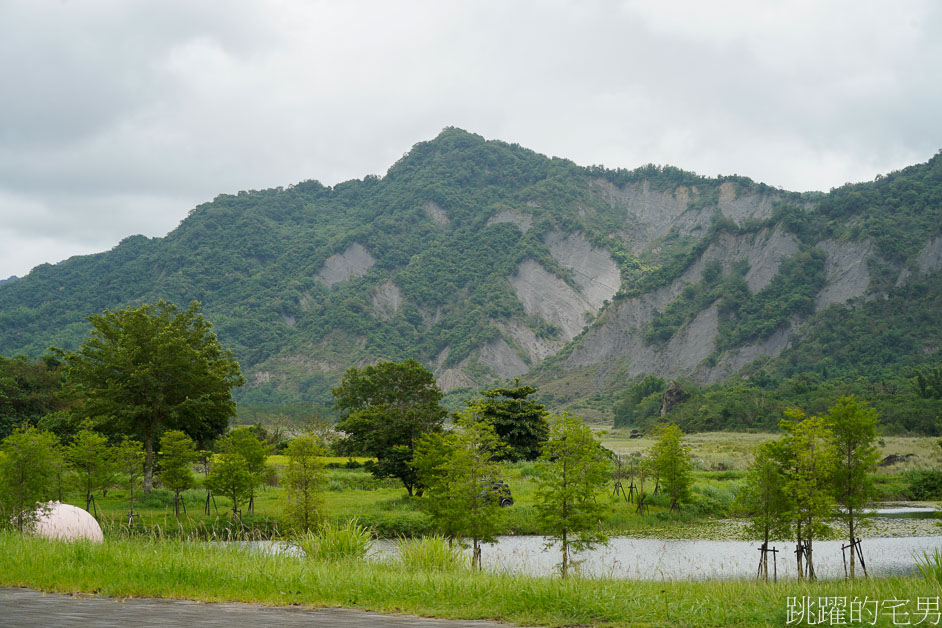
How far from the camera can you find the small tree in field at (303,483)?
2920cm

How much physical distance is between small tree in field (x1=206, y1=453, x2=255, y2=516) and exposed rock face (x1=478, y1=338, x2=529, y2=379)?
156795 mm

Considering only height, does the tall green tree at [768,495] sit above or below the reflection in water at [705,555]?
above

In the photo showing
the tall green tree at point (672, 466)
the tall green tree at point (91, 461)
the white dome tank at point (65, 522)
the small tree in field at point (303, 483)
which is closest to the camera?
the white dome tank at point (65, 522)

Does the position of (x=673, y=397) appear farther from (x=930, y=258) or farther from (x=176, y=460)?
(x=176, y=460)

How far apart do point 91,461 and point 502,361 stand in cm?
16431

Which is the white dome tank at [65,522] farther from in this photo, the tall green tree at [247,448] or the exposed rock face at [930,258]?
the exposed rock face at [930,258]

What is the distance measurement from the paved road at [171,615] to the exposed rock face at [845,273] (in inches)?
5744

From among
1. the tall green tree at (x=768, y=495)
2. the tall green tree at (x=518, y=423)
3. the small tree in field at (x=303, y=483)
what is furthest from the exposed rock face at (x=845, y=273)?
the small tree in field at (x=303, y=483)

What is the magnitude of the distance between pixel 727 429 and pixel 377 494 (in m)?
62.5

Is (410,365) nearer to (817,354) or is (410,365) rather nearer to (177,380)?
(177,380)

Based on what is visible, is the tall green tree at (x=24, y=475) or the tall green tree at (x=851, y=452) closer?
the tall green tree at (x=24, y=475)

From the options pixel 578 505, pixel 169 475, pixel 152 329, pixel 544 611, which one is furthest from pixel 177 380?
pixel 544 611

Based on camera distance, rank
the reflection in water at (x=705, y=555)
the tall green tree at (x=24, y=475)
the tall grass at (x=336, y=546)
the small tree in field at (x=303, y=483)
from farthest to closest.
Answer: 1. the small tree in field at (x=303, y=483)
2. the reflection in water at (x=705, y=555)
3. the tall green tree at (x=24, y=475)
4. the tall grass at (x=336, y=546)

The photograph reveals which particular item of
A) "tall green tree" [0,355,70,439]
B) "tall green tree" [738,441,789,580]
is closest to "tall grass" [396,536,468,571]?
"tall green tree" [738,441,789,580]
